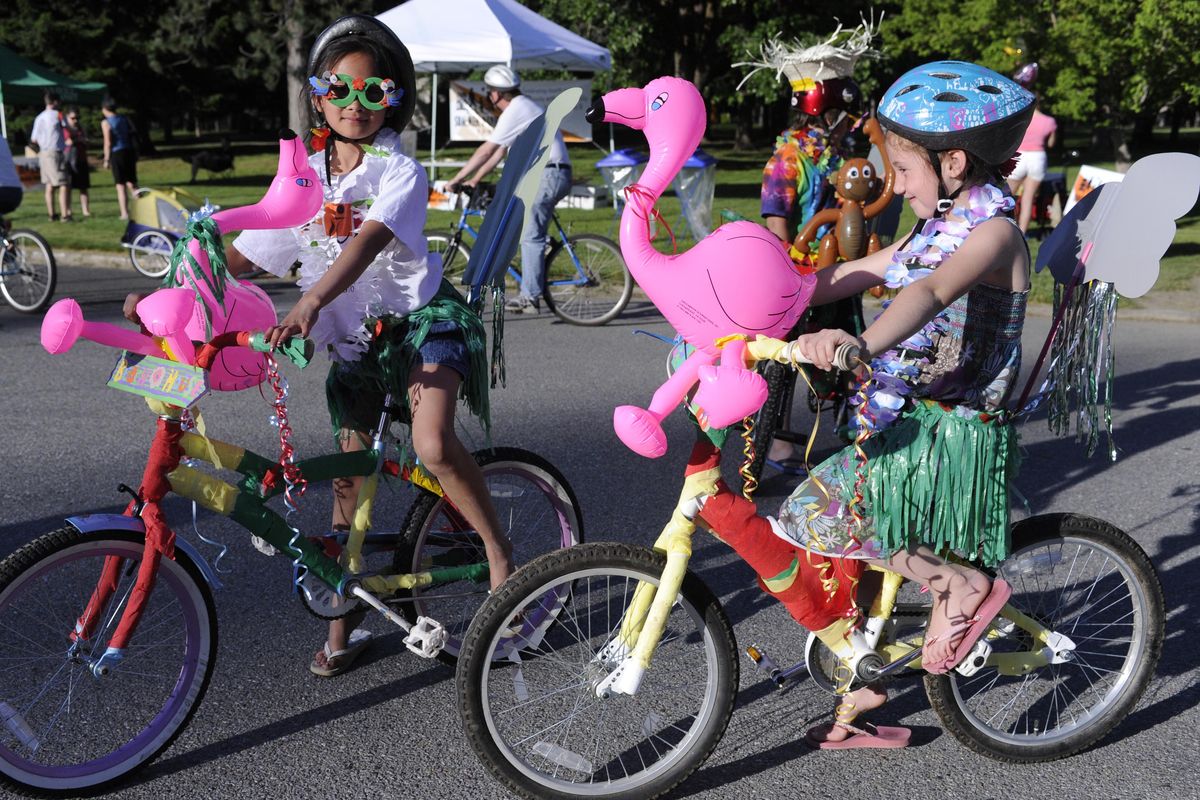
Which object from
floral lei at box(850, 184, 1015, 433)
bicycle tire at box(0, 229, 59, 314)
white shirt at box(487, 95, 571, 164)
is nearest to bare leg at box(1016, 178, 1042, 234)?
white shirt at box(487, 95, 571, 164)

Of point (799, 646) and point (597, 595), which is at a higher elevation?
point (597, 595)

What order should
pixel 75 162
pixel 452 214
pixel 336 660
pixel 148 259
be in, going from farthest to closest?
pixel 452 214 → pixel 75 162 → pixel 148 259 → pixel 336 660

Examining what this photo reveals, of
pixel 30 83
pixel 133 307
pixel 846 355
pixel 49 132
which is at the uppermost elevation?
pixel 846 355

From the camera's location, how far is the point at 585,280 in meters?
9.28

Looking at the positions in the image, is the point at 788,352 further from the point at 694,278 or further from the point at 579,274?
the point at 579,274

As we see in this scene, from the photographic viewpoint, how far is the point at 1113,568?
3033 mm

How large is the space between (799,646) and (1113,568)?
1.08 metres

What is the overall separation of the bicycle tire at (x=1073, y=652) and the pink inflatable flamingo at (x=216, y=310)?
6.49 feet

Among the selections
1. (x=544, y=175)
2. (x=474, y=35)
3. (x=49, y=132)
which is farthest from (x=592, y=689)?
(x=49, y=132)

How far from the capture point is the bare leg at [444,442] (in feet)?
10.2

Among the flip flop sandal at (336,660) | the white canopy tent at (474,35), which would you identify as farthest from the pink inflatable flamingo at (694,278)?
the white canopy tent at (474,35)

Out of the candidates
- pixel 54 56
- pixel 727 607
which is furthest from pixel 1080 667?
pixel 54 56

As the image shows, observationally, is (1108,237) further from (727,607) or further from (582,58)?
(582,58)

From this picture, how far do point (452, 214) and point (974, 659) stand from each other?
14209mm
